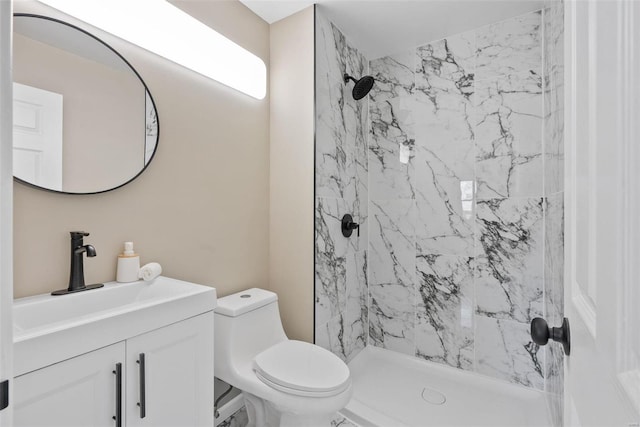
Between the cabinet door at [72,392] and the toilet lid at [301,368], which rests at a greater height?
the cabinet door at [72,392]

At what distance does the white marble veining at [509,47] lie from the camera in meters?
1.89

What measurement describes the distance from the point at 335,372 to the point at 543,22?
2.26 m

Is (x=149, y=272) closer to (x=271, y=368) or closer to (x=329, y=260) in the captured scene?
(x=271, y=368)

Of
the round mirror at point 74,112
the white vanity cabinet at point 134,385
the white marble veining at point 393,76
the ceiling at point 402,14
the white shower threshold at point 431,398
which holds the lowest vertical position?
the white shower threshold at point 431,398

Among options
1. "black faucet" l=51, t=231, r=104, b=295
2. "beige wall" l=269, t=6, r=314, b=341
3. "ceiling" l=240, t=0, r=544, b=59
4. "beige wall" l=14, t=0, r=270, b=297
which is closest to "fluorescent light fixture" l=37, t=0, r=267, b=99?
"beige wall" l=14, t=0, r=270, b=297

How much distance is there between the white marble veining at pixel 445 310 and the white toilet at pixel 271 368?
1.02 m

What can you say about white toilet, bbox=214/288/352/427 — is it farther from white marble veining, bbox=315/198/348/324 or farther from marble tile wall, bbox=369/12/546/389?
marble tile wall, bbox=369/12/546/389

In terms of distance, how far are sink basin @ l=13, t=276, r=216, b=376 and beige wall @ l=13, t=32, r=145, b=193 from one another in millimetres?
391

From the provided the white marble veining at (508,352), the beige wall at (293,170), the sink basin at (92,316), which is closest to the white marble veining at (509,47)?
the beige wall at (293,170)

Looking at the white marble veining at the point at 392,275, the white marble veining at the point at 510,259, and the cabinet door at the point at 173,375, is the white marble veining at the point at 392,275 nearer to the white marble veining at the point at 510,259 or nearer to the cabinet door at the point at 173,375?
the white marble veining at the point at 510,259

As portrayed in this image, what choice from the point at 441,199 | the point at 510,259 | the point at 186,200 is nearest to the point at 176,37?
the point at 186,200

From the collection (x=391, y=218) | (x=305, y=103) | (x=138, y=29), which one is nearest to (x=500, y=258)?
(x=391, y=218)

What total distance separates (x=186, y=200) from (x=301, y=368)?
3.13 feet

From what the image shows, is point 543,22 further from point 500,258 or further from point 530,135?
point 500,258
